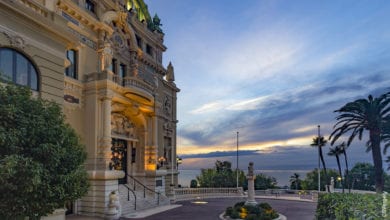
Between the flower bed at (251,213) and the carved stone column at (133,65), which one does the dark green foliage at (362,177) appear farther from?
the carved stone column at (133,65)

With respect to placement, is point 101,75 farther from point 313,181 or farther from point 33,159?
point 313,181

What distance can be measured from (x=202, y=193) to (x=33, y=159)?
29.1 m

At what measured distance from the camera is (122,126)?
26.1 meters

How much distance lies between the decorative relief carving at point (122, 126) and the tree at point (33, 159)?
15.1 metres

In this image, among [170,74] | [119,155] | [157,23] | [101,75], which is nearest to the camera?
[101,75]

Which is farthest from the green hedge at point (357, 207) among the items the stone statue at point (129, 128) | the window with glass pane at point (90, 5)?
the window with glass pane at point (90, 5)

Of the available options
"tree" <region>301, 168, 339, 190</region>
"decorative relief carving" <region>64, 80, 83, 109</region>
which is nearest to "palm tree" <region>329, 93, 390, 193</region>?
"decorative relief carving" <region>64, 80, 83, 109</region>

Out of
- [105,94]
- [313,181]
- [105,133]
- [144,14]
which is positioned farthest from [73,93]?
[313,181]

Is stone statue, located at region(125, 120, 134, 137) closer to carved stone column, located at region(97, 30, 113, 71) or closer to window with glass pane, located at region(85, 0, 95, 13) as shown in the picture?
carved stone column, located at region(97, 30, 113, 71)

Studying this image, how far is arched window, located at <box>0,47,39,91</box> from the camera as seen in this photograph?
12.5m

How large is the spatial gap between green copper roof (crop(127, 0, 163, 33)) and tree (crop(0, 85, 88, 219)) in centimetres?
2366

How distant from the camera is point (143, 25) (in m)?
31.6

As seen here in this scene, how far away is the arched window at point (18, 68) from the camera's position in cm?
1254

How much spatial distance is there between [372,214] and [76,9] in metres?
20.6
